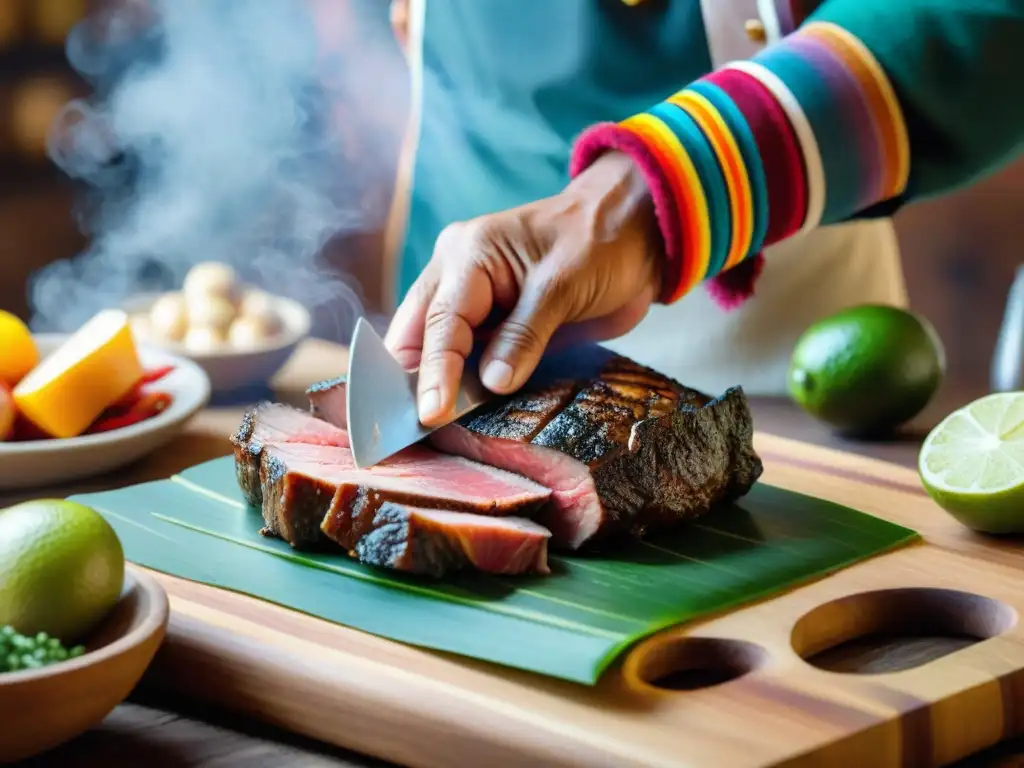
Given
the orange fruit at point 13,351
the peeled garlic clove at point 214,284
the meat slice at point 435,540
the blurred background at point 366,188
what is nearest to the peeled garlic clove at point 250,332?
the peeled garlic clove at point 214,284

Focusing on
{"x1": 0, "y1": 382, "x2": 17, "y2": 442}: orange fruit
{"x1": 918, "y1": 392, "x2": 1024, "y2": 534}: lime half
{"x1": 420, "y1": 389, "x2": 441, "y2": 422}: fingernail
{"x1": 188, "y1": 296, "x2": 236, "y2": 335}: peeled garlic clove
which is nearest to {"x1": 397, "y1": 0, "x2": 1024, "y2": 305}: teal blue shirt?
{"x1": 918, "y1": 392, "x2": 1024, "y2": 534}: lime half

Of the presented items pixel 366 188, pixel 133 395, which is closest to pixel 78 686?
pixel 133 395

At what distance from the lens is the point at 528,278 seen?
227cm

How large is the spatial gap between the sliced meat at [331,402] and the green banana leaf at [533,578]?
192mm

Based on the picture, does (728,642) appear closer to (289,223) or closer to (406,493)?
(406,493)

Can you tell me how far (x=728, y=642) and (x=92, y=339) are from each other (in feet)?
4.46

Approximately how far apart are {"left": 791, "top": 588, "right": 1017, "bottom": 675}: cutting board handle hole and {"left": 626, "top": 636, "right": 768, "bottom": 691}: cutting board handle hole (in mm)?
90

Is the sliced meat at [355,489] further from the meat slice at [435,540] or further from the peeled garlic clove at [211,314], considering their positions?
the peeled garlic clove at [211,314]

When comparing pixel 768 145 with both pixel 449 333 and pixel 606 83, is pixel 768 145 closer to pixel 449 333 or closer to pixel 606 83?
pixel 449 333

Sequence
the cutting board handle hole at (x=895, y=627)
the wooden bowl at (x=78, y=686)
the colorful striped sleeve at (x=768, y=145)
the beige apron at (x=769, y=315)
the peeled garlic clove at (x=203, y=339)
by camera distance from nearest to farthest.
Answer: the wooden bowl at (x=78, y=686)
the cutting board handle hole at (x=895, y=627)
the colorful striped sleeve at (x=768, y=145)
the peeled garlic clove at (x=203, y=339)
the beige apron at (x=769, y=315)

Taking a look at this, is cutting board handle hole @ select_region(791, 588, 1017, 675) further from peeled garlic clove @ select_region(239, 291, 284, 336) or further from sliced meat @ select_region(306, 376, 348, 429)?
peeled garlic clove @ select_region(239, 291, 284, 336)

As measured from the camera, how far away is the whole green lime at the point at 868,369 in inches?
102

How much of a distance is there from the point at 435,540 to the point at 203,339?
1.29 meters

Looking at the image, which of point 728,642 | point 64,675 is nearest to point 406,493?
point 728,642
